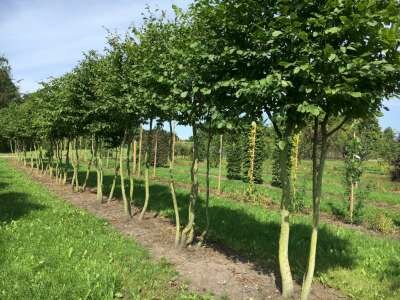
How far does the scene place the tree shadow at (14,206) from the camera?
11.6 m

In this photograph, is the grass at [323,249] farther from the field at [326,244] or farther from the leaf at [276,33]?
the leaf at [276,33]

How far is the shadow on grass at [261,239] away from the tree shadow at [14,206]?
13.0ft

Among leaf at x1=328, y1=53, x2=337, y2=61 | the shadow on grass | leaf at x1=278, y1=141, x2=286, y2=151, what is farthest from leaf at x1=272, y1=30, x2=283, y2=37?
the shadow on grass

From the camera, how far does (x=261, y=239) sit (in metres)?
10.4

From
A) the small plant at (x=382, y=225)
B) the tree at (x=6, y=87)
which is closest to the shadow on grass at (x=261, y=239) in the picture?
the small plant at (x=382, y=225)

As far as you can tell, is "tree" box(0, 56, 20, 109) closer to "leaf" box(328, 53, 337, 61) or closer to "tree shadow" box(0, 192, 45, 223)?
"tree shadow" box(0, 192, 45, 223)

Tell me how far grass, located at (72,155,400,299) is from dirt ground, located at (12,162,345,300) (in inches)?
16.7

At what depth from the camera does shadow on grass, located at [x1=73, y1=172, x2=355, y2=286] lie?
29.0 feet

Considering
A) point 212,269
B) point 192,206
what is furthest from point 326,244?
point 212,269

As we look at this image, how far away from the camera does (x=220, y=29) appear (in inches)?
268

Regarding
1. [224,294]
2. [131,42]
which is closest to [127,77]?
[131,42]

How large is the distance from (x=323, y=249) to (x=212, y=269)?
122 inches

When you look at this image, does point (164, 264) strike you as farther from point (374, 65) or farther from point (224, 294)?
point (374, 65)

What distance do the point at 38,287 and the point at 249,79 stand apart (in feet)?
14.7
